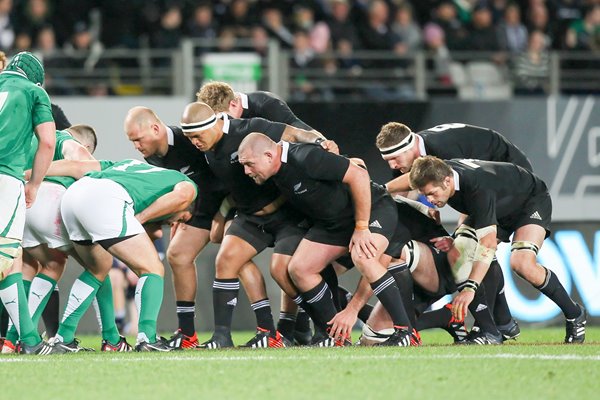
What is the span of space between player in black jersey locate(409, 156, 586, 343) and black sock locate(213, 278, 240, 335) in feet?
5.19

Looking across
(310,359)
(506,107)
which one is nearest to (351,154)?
(506,107)

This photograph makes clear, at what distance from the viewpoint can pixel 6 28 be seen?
15.6 metres

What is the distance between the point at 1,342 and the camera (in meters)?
9.40

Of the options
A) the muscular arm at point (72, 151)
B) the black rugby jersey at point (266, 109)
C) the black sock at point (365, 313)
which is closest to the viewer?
the muscular arm at point (72, 151)

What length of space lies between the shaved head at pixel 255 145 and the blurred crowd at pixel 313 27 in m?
7.06

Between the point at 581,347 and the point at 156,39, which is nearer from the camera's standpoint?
the point at 581,347

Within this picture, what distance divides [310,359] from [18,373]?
69.3 inches

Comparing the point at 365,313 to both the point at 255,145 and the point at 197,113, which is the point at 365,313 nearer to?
the point at 255,145

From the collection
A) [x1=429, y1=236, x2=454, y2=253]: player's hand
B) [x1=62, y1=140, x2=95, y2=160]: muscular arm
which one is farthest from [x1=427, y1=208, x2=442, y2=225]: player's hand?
[x1=62, y1=140, x2=95, y2=160]: muscular arm

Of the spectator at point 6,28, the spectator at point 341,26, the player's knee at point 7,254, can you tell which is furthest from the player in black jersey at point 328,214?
the spectator at point 341,26

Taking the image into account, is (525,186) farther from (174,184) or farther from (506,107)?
(506,107)

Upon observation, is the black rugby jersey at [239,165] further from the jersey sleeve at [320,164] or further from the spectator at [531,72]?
the spectator at [531,72]

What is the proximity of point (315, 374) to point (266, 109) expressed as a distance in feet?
11.8

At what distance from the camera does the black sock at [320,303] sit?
30.1 feet
